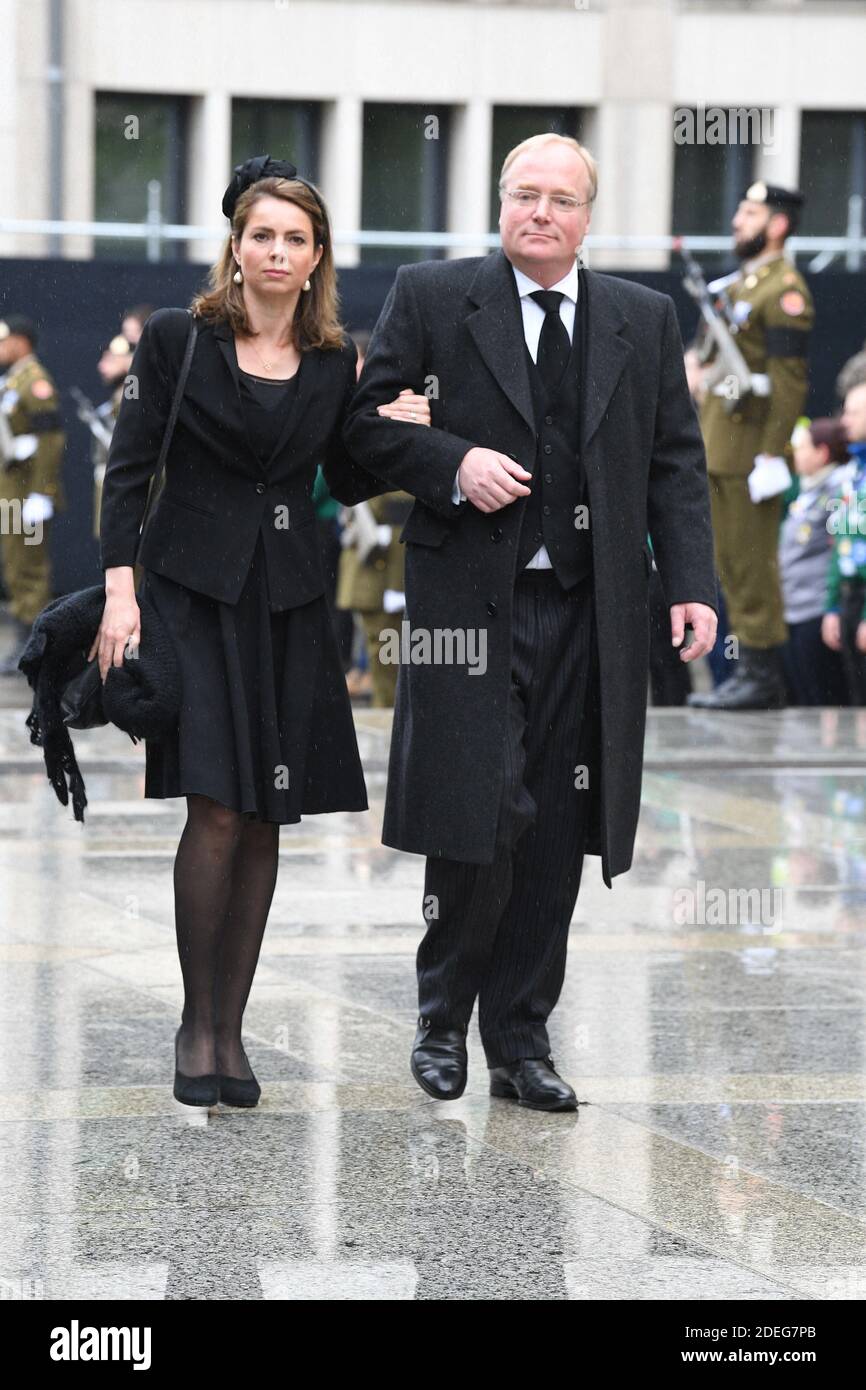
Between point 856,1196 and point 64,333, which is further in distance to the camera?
point 64,333

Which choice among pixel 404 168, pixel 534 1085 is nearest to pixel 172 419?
pixel 534 1085

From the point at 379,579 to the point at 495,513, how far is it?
792 cm

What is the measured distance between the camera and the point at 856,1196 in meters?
4.76

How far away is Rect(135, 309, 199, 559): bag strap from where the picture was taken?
5164 millimetres

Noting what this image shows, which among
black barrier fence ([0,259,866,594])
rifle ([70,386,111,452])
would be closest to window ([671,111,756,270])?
black barrier fence ([0,259,866,594])

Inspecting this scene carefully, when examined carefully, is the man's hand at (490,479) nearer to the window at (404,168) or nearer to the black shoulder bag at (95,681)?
the black shoulder bag at (95,681)

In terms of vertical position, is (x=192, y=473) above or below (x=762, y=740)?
above

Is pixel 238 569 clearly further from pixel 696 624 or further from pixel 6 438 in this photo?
pixel 6 438

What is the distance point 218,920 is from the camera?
529cm

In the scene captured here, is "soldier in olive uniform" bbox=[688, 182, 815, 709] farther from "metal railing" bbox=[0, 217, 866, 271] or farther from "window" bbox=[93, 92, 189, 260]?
"window" bbox=[93, 92, 189, 260]

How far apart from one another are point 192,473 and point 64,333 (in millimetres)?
12349

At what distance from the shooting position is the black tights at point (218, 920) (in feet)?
17.2

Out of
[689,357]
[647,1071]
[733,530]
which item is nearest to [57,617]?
[647,1071]

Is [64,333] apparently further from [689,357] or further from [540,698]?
[540,698]
